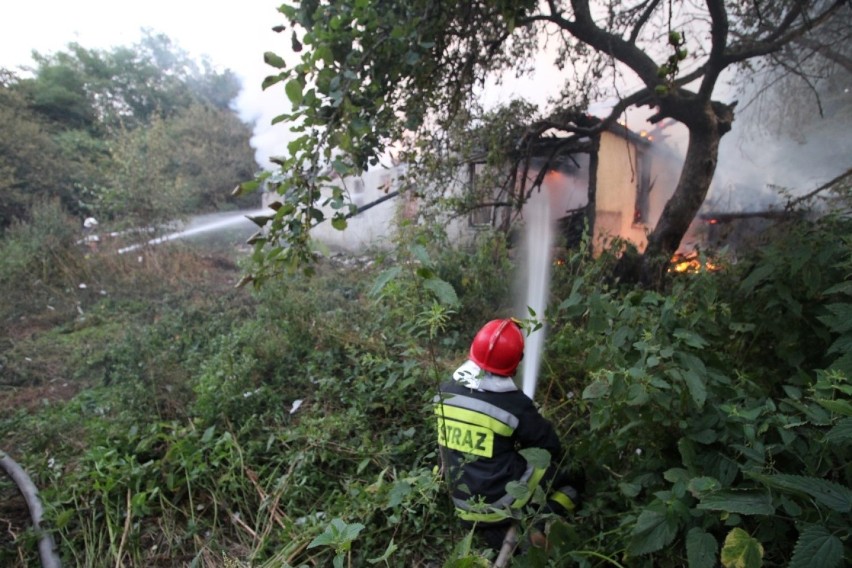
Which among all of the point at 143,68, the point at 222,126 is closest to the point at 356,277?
the point at 222,126

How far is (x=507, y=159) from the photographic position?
5.61 meters

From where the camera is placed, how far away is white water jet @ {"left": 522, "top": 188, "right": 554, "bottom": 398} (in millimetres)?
3191

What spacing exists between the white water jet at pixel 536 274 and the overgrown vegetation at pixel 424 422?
133 mm

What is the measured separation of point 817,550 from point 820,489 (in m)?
0.13

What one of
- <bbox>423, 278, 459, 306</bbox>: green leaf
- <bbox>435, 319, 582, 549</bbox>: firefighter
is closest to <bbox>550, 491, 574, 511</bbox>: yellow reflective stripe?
<bbox>435, 319, 582, 549</bbox>: firefighter

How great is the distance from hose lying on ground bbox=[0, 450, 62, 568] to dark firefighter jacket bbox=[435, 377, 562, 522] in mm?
2278

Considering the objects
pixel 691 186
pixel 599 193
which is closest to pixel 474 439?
pixel 691 186

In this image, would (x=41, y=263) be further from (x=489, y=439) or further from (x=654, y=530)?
(x=654, y=530)

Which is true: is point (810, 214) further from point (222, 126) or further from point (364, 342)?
point (222, 126)

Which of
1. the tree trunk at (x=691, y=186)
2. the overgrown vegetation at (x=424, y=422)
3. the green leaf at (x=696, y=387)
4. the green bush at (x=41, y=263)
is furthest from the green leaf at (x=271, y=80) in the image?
the green bush at (x=41, y=263)

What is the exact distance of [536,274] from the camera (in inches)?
197

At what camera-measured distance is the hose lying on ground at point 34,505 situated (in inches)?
94.8

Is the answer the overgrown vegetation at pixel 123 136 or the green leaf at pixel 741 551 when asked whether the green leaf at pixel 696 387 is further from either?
the overgrown vegetation at pixel 123 136

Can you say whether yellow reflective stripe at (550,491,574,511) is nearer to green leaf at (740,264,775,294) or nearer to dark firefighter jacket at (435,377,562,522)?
dark firefighter jacket at (435,377,562,522)
